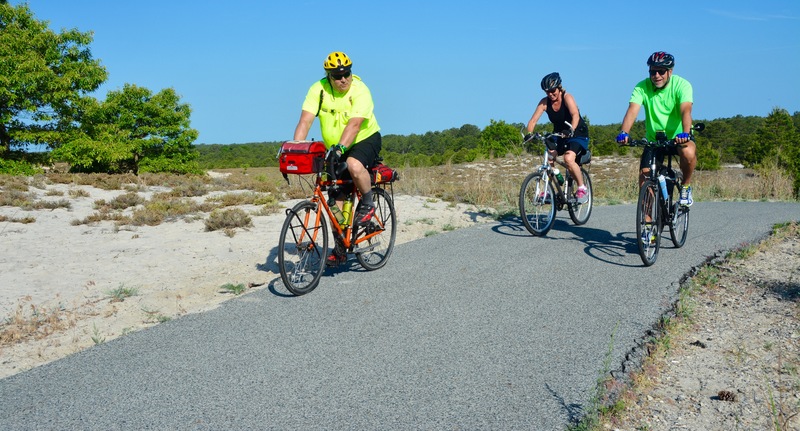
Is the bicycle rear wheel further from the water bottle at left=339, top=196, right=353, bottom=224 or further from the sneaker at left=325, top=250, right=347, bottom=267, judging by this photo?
the sneaker at left=325, top=250, right=347, bottom=267

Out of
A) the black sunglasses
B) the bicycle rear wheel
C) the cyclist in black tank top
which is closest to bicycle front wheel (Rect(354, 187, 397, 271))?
the black sunglasses

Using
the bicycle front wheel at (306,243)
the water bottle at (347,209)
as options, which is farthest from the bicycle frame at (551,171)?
the bicycle front wheel at (306,243)

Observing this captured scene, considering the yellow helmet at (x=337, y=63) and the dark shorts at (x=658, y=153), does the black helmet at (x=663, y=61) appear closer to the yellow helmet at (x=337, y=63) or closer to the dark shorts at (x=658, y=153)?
the dark shorts at (x=658, y=153)

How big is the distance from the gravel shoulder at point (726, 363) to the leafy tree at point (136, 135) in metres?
28.5

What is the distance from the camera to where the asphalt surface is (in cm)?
402

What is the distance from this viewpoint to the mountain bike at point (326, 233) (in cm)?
671

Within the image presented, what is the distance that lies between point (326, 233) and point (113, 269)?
3795 mm

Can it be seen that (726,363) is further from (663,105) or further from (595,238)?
(595,238)

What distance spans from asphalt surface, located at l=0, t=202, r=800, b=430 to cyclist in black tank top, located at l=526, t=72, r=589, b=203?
228 cm

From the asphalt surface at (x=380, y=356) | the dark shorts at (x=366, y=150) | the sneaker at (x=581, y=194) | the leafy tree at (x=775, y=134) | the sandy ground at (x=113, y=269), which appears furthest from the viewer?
the leafy tree at (x=775, y=134)

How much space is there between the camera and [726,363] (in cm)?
500

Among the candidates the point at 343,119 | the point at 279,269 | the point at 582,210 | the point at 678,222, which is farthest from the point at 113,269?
the point at 678,222

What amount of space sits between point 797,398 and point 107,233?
417 inches

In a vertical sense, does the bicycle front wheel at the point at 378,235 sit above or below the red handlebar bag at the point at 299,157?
below
